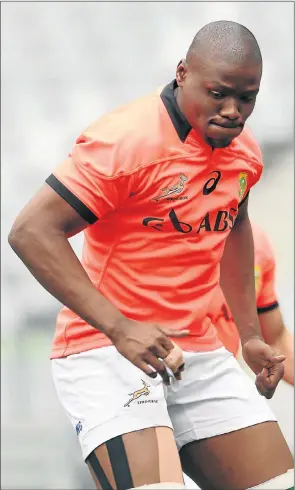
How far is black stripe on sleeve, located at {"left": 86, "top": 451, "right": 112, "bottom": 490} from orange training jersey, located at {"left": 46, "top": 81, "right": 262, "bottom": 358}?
35 centimetres

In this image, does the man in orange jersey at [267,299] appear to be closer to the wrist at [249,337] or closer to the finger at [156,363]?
the wrist at [249,337]

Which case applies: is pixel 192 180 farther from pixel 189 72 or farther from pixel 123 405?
pixel 123 405

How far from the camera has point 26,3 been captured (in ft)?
32.4

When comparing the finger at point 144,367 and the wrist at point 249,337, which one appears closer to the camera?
the finger at point 144,367

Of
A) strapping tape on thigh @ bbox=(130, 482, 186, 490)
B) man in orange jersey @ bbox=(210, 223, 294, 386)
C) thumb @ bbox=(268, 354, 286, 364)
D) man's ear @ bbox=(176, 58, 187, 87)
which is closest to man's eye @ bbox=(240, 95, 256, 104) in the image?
man's ear @ bbox=(176, 58, 187, 87)

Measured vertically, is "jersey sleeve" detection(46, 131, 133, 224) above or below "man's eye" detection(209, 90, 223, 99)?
below

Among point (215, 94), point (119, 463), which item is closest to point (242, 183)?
point (215, 94)

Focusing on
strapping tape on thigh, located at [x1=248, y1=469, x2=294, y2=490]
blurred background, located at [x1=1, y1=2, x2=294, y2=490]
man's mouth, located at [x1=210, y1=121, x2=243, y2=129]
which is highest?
man's mouth, located at [x1=210, y1=121, x2=243, y2=129]

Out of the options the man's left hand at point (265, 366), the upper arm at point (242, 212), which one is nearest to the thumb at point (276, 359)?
the man's left hand at point (265, 366)

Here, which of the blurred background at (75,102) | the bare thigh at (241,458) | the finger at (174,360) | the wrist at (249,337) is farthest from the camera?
the blurred background at (75,102)

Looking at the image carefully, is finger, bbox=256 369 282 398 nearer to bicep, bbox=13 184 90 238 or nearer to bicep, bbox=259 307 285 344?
bicep, bbox=13 184 90 238

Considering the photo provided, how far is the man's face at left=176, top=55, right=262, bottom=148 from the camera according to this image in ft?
10.9

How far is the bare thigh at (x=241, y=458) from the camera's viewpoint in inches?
142

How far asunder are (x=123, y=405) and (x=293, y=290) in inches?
212
